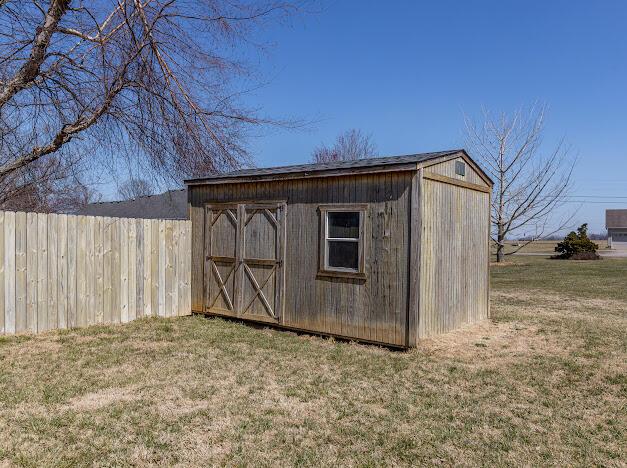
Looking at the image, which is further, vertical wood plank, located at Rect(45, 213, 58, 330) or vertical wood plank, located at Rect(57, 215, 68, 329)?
vertical wood plank, located at Rect(57, 215, 68, 329)

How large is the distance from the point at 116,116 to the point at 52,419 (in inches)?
132

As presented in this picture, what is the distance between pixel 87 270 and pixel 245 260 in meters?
2.61

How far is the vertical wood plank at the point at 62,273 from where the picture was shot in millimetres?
7469

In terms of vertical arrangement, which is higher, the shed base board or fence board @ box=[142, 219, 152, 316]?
fence board @ box=[142, 219, 152, 316]

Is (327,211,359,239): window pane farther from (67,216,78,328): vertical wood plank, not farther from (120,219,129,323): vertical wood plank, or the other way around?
(67,216,78,328): vertical wood plank

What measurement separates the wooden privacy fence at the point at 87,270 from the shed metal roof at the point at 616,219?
5714 centimetres

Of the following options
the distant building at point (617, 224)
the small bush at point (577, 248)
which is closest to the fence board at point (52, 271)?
the small bush at point (577, 248)

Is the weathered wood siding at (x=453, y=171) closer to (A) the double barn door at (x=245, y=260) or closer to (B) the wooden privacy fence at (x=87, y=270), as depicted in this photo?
(A) the double barn door at (x=245, y=260)

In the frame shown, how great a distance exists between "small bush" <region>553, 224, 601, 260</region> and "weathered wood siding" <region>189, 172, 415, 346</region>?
25819mm

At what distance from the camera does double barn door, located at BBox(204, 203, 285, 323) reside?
26.7ft

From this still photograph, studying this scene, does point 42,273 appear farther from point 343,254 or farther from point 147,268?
point 343,254

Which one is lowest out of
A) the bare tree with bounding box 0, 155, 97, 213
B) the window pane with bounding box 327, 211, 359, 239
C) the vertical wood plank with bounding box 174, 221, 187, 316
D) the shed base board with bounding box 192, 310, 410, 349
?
the shed base board with bounding box 192, 310, 410, 349

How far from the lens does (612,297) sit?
1248 centimetres

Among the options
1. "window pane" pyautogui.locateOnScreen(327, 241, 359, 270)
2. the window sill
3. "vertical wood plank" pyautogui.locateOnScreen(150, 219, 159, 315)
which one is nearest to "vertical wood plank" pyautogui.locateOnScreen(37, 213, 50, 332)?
"vertical wood plank" pyautogui.locateOnScreen(150, 219, 159, 315)
